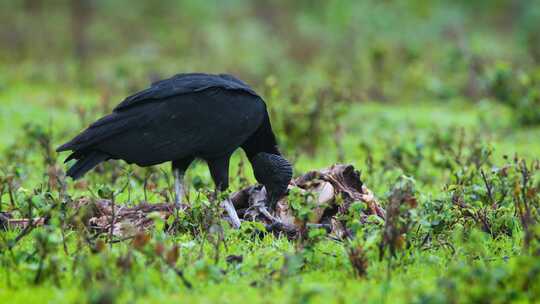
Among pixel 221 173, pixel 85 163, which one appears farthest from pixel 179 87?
pixel 85 163

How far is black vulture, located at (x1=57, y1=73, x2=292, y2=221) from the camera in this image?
14.6 feet

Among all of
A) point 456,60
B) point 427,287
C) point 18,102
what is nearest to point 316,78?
point 456,60

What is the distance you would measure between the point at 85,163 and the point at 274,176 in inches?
45.9

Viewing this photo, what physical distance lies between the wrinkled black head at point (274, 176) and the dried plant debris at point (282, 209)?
0.21ft

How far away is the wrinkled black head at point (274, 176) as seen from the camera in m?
4.72

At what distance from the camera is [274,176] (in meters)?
4.72

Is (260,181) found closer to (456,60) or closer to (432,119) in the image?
(432,119)

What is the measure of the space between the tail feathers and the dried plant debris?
19 cm

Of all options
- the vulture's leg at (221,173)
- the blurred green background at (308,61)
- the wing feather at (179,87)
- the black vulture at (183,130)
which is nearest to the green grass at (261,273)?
the vulture's leg at (221,173)

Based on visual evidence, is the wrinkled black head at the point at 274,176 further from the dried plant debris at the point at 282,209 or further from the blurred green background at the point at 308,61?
the blurred green background at the point at 308,61

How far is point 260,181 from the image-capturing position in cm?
487

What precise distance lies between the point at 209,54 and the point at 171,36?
2524 mm

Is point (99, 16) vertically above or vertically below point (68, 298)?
above

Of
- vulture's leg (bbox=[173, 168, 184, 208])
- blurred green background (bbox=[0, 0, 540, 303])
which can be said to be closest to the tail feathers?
blurred green background (bbox=[0, 0, 540, 303])
